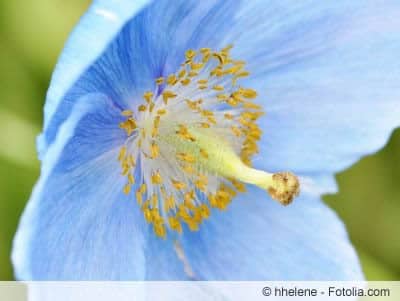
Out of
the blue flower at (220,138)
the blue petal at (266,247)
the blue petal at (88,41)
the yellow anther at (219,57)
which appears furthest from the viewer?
the blue petal at (266,247)

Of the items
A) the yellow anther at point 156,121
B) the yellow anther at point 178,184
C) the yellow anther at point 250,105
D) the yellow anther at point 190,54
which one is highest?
the yellow anther at point 250,105

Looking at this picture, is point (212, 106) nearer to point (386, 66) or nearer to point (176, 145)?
point (176, 145)

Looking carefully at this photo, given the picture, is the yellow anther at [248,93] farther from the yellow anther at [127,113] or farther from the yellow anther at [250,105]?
the yellow anther at [127,113]

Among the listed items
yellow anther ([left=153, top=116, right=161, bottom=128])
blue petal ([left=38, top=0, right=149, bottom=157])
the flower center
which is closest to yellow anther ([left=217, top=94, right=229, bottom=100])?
the flower center

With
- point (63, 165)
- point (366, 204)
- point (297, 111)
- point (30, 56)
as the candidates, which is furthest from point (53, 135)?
point (366, 204)

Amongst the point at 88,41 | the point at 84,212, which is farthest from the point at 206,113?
the point at 88,41

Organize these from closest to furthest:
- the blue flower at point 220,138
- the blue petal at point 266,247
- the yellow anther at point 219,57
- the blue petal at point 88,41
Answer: the blue petal at point 88,41, the blue flower at point 220,138, the yellow anther at point 219,57, the blue petal at point 266,247

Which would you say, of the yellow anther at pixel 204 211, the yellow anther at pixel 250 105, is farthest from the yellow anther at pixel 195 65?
the yellow anther at pixel 204 211

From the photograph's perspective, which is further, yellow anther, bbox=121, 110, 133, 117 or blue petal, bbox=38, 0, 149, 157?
yellow anther, bbox=121, 110, 133, 117

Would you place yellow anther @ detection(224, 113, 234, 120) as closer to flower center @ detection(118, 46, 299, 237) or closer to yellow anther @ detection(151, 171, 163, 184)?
flower center @ detection(118, 46, 299, 237)
